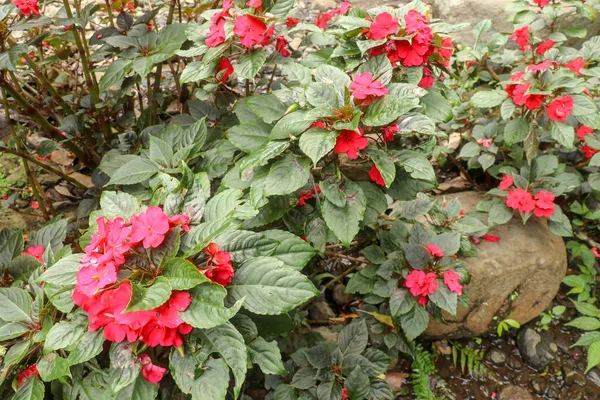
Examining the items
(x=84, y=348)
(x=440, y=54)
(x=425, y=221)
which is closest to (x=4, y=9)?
(x=84, y=348)

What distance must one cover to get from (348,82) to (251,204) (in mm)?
475

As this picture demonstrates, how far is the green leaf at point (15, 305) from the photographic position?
1.17 m

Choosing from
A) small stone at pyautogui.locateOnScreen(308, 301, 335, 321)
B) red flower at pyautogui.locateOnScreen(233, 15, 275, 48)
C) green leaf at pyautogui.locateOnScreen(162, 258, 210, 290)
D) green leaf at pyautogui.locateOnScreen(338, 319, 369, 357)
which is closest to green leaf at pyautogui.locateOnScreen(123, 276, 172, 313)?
green leaf at pyautogui.locateOnScreen(162, 258, 210, 290)

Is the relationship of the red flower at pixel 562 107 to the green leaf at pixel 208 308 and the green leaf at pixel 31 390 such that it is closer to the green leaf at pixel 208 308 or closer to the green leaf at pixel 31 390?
the green leaf at pixel 208 308

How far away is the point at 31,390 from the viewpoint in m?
1.17

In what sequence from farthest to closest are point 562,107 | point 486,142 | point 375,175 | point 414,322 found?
point 486,142
point 562,107
point 414,322
point 375,175

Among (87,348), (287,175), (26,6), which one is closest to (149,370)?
(87,348)

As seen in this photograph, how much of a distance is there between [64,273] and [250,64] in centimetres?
86

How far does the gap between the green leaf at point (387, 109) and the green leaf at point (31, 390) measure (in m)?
1.11

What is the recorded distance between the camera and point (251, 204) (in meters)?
1.26

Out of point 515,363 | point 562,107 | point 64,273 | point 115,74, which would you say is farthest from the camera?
point 515,363

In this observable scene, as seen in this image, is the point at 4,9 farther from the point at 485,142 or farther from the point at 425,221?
the point at 485,142

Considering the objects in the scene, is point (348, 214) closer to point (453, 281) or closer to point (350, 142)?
point (350, 142)

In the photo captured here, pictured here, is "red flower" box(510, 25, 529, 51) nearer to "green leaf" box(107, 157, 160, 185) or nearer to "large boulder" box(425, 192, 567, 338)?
"large boulder" box(425, 192, 567, 338)
